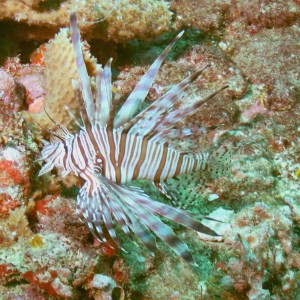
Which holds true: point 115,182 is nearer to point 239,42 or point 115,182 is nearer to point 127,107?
point 127,107

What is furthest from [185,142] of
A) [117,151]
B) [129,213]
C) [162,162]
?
[129,213]

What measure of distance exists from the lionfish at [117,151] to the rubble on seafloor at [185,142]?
21 cm

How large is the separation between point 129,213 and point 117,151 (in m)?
0.62

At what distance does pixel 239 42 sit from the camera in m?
6.75

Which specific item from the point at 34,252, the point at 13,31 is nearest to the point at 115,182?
the point at 34,252

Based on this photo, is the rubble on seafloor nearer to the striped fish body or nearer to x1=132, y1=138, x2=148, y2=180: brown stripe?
the striped fish body

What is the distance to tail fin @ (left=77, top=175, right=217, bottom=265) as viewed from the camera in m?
2.91

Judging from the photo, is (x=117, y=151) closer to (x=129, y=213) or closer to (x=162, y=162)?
(x=162, y=162)

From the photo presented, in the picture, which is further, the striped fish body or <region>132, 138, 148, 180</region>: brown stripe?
<region>132, 138, 148, 180</region>: brown stripe

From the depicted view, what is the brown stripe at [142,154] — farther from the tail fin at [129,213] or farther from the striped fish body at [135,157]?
the tail fin at [129,213]

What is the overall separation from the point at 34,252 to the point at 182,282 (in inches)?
65.6

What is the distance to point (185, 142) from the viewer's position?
12.4ft

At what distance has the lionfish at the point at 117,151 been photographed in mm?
3277

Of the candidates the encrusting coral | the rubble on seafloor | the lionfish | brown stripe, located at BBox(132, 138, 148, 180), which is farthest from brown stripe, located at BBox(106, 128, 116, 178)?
the encrusting coral
